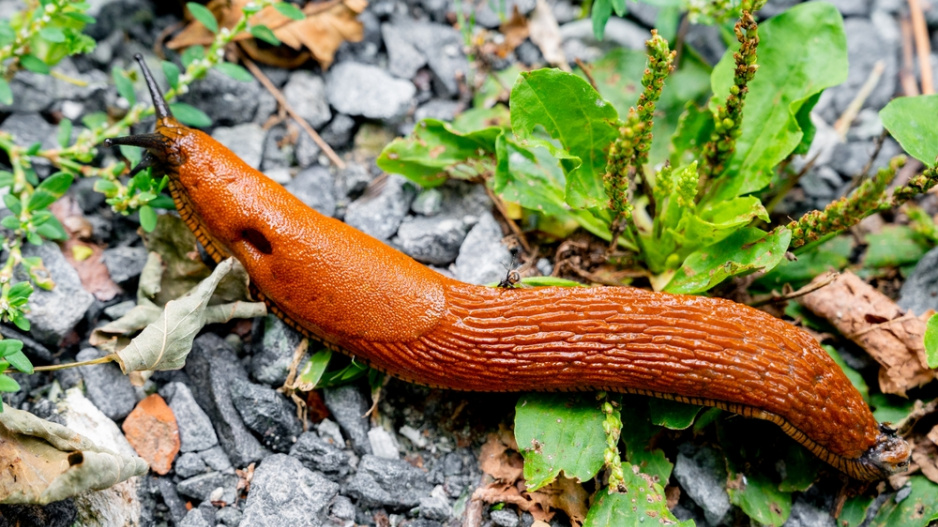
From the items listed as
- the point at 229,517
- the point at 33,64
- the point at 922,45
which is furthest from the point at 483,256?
the point at 922,45

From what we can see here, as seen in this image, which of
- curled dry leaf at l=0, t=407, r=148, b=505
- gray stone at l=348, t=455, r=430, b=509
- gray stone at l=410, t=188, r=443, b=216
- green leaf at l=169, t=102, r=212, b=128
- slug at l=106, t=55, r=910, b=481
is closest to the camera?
curled dry leaf at l=0, t=407, r=148, b=505

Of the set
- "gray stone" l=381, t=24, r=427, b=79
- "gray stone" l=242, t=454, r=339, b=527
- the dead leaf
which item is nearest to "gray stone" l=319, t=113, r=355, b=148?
"gray stone" l=381, t=24, r=427, b=79

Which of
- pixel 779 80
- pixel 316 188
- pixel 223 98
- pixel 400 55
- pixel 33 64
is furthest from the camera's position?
pixel 400 55

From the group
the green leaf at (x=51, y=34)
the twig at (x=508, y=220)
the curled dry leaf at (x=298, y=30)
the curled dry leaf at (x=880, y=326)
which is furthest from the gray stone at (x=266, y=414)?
the curled dry leaf at (x=880, y=326)

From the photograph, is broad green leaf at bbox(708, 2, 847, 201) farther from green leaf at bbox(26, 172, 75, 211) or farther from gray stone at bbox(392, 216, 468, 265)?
green leaf at bbox(26, 172, 75, 211)

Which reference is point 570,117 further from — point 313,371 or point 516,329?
point 313,371

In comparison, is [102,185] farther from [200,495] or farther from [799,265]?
[799,265]

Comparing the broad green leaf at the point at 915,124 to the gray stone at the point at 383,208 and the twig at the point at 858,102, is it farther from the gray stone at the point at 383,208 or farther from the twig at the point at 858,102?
the gray stone at the point at 383,208
